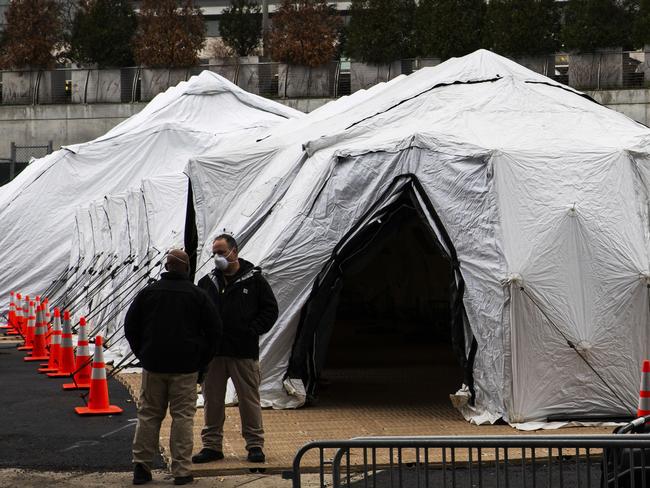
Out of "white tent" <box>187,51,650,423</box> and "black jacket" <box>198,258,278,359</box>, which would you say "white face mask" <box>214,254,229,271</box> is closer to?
"black jacket" <box>198,258,278,359</box>

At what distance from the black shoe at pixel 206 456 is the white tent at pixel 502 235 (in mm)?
2791

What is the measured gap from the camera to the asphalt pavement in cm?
1051

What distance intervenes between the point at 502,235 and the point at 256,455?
3.84 metres

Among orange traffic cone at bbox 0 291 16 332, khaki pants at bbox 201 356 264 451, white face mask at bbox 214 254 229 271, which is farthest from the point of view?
orange traffic cone at bbox 0 291 16 332

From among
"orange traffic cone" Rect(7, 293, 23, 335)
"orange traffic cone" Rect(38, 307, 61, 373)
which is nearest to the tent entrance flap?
"orange traffic cone" Rect(38, 307, 61, 373)

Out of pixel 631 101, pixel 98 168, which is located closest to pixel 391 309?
pixel 98 168

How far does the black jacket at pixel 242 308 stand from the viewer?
10352mm

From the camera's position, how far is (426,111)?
601 inches

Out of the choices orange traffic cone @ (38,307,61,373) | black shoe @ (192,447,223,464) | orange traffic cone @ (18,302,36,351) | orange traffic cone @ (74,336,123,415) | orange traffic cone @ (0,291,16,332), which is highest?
black shoe @ (192,447,223,464)

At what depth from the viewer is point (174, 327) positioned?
31.3ft

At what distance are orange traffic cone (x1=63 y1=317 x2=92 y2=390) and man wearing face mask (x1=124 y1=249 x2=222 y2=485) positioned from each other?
502 cm

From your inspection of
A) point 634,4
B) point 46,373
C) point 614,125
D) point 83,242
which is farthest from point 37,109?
point 614,125

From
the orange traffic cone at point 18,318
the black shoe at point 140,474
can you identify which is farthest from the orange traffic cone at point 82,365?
the orange traffic cone at point 18,318

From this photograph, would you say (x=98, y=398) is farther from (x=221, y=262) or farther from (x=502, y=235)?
(x=502, y=235)
